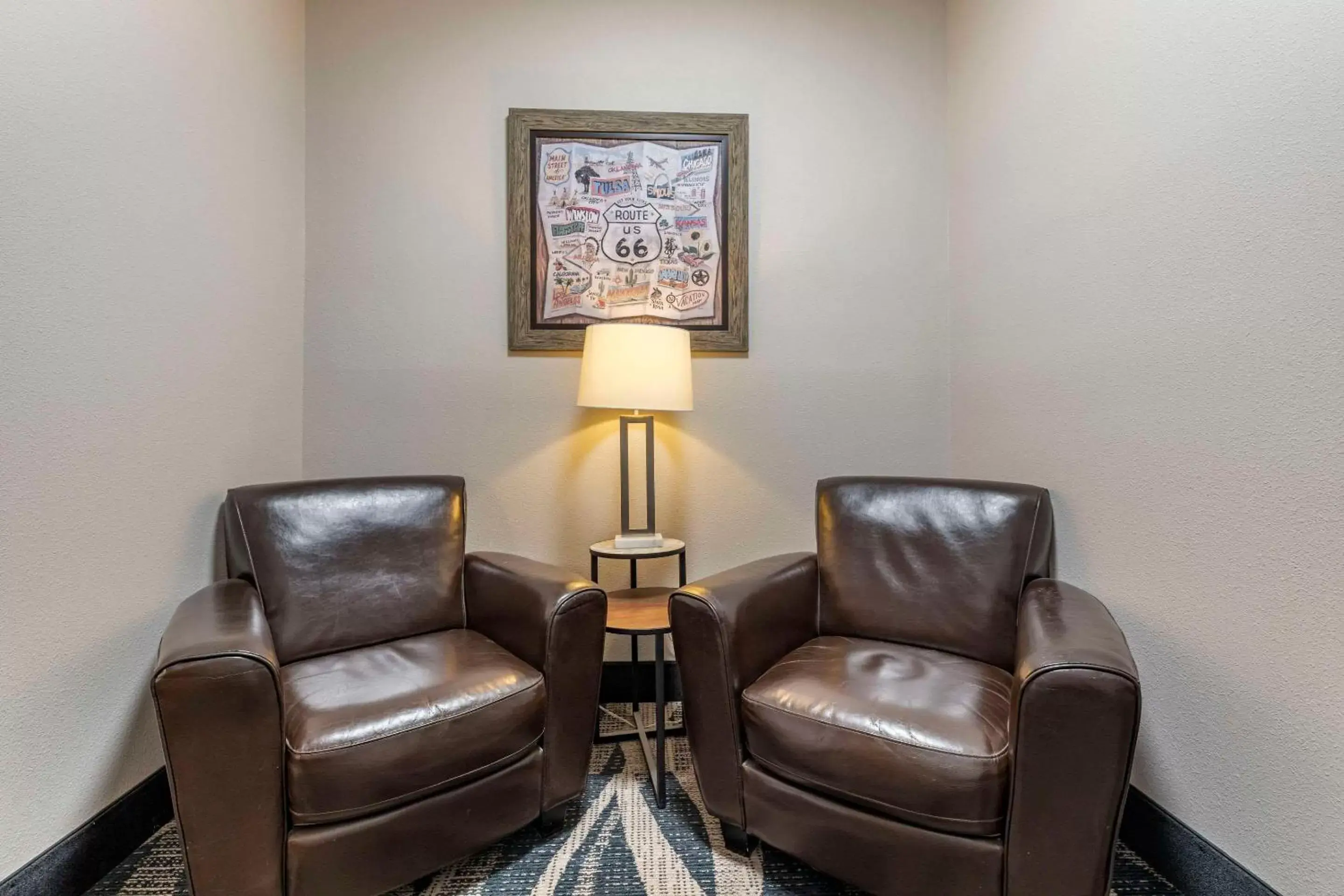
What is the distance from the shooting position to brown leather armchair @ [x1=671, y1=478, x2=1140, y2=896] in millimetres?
1022

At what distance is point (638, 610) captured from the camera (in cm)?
178

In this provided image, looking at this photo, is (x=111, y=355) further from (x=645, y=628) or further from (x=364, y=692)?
(x=645, y=628)

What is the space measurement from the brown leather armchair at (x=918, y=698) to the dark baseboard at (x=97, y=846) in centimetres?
129

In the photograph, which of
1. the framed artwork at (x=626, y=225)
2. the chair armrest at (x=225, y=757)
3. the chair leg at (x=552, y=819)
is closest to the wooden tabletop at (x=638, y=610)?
the chair leg at (x=552, y=819)

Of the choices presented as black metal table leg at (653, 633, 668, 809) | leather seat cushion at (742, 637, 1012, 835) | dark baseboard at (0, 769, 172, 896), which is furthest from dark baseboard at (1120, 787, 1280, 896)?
dark baseboard at (0, 769, 172, 896)

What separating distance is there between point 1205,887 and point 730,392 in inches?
70.0

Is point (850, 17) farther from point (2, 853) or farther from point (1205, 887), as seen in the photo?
point (2, 853)

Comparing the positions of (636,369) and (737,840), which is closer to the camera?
(737,840)

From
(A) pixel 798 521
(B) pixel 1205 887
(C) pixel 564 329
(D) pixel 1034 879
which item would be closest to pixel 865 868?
(D) pixel 1034 879

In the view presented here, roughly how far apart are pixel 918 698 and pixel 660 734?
0.72 m

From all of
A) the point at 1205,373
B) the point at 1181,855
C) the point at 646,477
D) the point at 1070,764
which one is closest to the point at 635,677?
the point at 646,477

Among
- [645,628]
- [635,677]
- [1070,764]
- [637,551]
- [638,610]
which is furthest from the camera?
[635,677]

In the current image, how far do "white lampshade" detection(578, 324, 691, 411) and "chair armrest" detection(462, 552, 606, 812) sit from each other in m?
0.59

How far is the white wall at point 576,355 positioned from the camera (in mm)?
2182
